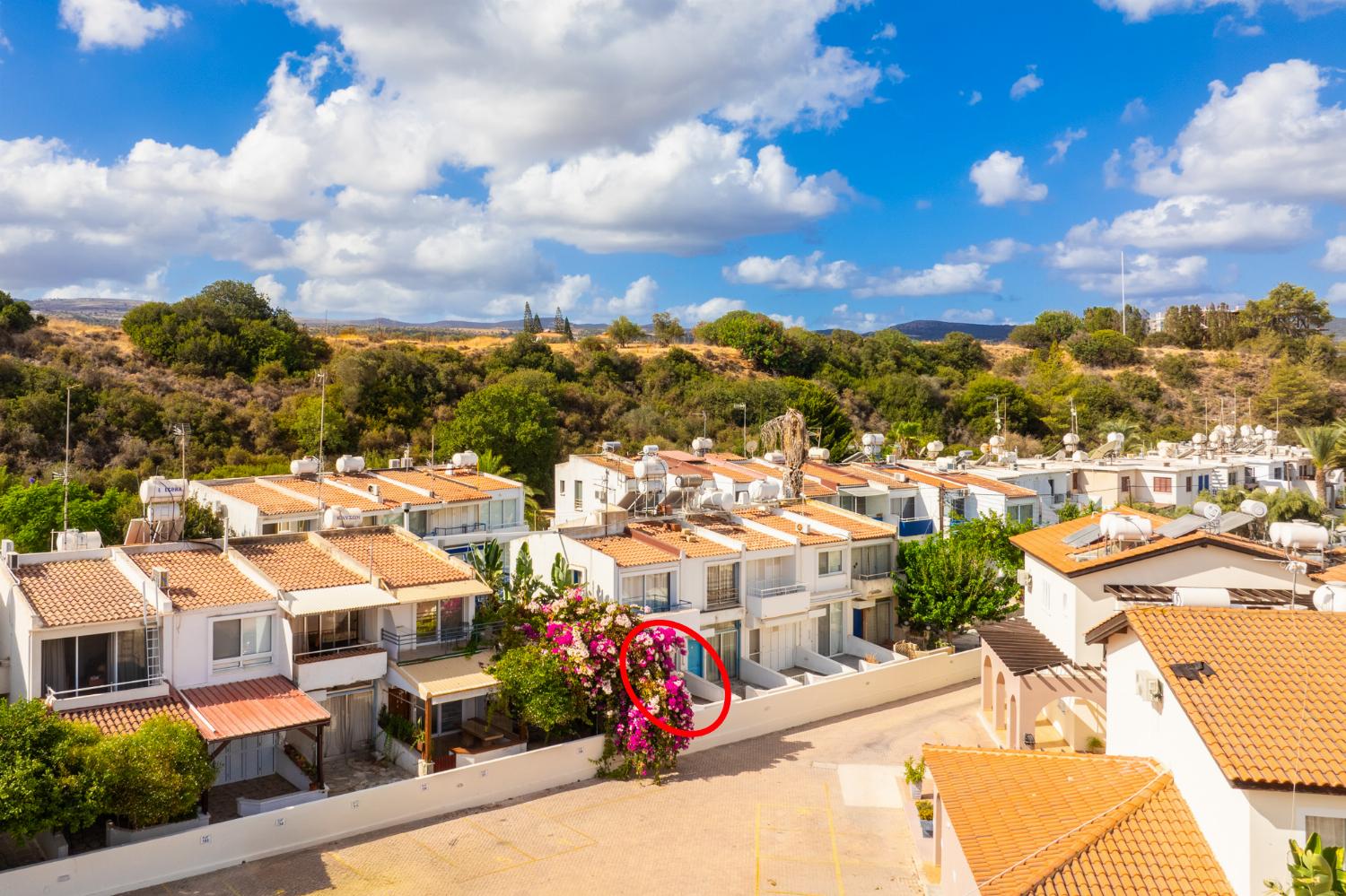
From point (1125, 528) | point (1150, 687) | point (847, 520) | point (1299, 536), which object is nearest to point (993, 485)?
point (847, 520)

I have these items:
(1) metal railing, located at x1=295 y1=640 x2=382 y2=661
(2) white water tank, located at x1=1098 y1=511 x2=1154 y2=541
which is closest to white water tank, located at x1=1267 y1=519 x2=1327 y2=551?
(2) white water tank, located at x1=1098 y1=511 x2=1154 y2=541

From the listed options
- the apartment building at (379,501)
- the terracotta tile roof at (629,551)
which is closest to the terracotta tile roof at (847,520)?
the terracotta tile roof at (629,551)

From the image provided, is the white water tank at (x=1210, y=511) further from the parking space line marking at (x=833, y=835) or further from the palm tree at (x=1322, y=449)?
the palm tree at (x=1322, y=449)

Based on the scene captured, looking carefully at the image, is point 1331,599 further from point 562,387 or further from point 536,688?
point 562,387

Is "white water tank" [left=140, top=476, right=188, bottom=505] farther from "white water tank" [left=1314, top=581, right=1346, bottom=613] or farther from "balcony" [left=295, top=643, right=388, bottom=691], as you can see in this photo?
"white water tank" [left=1314, top=581, right=1346, bottom=613]

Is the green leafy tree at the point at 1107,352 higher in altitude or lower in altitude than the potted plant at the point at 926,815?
higher

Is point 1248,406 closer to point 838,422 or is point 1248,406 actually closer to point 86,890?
point 838,422

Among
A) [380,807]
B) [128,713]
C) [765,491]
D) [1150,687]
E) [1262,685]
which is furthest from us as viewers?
[765,491]

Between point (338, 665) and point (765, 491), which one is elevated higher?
point (765, 491)
